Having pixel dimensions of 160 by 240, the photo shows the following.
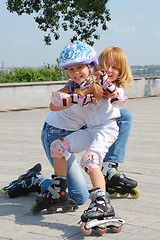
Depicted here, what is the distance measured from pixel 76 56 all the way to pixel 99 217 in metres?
1.22

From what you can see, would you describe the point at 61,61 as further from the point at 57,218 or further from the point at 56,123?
the point at 57,218

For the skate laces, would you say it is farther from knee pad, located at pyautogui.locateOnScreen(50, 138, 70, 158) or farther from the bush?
the bush

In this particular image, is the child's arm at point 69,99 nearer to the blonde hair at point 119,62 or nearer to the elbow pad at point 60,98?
the elbow pad at point 60,98

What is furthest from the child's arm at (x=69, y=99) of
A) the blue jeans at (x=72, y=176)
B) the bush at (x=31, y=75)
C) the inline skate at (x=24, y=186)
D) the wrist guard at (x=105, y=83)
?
the bush at (x=31, y=75)

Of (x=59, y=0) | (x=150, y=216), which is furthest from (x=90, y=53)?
(x=59, y=0)

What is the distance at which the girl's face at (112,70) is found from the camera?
3766mm

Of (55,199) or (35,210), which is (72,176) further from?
(35,210)

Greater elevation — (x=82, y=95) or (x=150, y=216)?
(x=82, y=95)

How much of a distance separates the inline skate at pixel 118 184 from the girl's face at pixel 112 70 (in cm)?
92

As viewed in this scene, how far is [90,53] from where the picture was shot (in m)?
3.63

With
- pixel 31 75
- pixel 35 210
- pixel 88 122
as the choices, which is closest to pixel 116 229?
pixel 35 210

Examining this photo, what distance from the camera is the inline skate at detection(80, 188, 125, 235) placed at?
331 centimetres

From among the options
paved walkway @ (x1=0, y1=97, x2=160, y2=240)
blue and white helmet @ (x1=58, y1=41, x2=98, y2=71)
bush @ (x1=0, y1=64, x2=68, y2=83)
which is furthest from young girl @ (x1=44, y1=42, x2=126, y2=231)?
bush @ (x1=0, y1=64, x2=68, y2=83)

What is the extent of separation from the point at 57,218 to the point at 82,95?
1.03 meters
